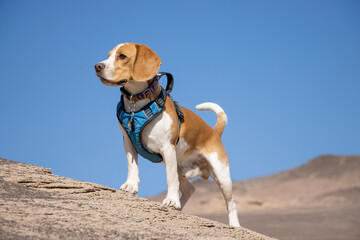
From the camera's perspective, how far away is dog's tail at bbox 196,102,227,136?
7590 millimetres

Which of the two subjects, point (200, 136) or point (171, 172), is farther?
point (200, 136)

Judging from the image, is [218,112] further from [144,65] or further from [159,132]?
[144,65]

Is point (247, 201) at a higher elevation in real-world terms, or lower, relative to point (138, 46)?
higher

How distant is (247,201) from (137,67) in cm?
2016

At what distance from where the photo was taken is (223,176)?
699cm

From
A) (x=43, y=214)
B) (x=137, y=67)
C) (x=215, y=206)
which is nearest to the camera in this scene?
(x=43, y=214)

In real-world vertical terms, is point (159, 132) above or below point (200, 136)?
below

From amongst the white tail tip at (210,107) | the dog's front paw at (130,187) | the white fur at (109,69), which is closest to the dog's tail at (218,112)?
the white tail tip at (210,107)

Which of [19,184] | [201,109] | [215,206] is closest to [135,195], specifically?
[19,184]

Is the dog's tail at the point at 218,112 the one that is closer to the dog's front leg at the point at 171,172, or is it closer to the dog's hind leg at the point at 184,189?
the dog's hind leg at the point at 184,189

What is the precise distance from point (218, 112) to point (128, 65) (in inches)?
90.0

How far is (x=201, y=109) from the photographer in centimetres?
781

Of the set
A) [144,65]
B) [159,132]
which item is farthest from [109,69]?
[159,132]

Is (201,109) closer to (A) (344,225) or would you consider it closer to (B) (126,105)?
(B) (126,105)
